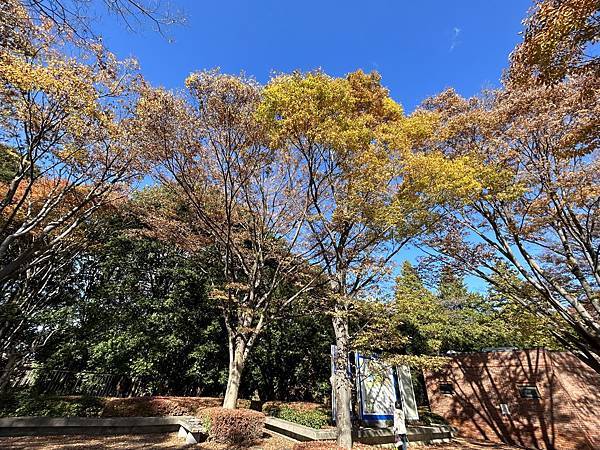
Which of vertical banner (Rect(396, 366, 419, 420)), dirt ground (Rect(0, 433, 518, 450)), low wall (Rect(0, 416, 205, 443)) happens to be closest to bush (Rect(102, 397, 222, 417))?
low wall (Rect(0, 416, 205, 443))

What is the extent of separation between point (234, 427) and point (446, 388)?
11381 mm

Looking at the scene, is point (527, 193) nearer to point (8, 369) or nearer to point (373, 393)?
point (373, 393)

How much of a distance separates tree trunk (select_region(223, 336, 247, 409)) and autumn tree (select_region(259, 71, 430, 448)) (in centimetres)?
335

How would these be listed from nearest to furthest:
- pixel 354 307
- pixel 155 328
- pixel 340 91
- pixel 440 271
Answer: pixel 340 91 → pixel 354 307 → pixel 440 271 → pixel 155 328

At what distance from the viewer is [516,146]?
883 cm

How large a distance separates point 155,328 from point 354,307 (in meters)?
8.45

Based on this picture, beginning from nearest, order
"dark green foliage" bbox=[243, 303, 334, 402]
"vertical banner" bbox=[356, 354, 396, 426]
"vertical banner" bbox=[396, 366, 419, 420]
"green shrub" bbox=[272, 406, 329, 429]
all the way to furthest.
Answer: "vertical banner" bbox=[356, 354, 396, 426], "green shrub" bbox=[272, 406, 329, 429], "vertical banner" bbox=[396, 366, 419, 420], "dark green foliage" bbox=[243, 303, 334, 402]

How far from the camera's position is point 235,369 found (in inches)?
384

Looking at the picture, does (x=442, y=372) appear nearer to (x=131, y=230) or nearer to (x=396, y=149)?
(x=396, y=149)

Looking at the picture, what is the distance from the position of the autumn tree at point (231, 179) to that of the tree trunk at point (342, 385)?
2.48 metres

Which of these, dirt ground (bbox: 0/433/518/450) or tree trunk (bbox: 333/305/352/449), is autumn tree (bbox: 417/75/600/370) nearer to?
tree trunk (bbox: 333/305/352/449)

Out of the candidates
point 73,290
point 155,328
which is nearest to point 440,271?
point 155,328

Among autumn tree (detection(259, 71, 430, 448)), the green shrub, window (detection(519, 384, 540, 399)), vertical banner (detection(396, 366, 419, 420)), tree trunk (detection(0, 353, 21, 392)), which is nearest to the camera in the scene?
autumn tree (detection(259, 71, 430, 448))

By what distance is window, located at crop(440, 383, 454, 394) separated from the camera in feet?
46.2
